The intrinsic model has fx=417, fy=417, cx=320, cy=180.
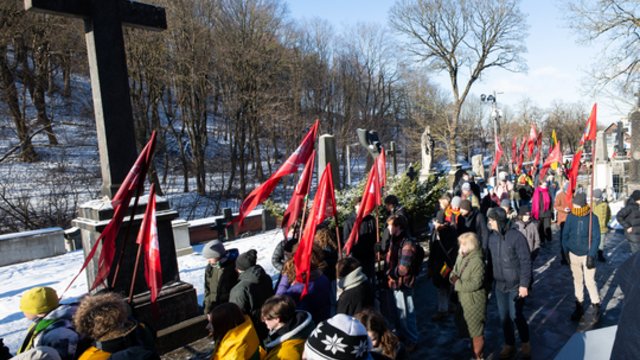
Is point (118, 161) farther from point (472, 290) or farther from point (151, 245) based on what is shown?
point (472, 290)

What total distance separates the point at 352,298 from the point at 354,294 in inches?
1.6

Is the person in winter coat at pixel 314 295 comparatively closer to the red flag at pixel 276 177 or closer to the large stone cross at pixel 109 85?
the red flag at pixel 276 177

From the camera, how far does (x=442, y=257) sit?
5832mm

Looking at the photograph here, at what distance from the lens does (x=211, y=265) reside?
4.64 m

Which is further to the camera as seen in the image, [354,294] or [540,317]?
[540,317]

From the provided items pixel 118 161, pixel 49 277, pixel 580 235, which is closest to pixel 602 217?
pixel 580 235

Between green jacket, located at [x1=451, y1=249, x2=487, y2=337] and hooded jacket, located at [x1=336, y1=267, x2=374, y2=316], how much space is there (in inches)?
45.4

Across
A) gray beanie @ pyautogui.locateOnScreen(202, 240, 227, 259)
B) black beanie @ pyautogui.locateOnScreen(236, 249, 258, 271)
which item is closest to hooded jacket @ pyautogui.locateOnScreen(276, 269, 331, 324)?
black beanie @ pyautogui.locateOnScreen(236, 249, 258, 271)

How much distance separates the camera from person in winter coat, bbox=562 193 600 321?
5594 mm

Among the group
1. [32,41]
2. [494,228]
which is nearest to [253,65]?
[32,41]

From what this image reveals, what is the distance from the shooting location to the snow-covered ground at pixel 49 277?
5.74 metres

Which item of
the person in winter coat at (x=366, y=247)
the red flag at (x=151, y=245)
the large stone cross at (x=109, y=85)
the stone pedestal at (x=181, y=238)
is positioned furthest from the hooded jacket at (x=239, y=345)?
the stone pedestal at (x=181, y=238)

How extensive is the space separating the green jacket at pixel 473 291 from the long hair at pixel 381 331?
1.82 metres

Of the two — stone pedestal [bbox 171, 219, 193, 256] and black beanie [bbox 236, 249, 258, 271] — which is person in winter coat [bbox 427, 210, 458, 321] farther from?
stone pedestal [bbox 171, 219, 193, 256]
